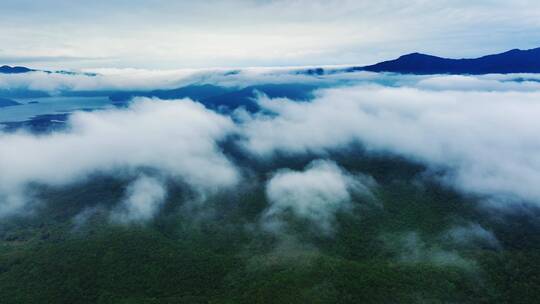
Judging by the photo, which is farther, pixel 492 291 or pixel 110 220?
pixel 110 220

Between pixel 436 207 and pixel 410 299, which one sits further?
pixel 436 207

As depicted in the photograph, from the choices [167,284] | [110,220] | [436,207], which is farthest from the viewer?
[436,207]

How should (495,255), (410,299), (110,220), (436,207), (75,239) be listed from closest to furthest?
(410,299) < (495,255) < (75,239) < (110,220) < (436,207)

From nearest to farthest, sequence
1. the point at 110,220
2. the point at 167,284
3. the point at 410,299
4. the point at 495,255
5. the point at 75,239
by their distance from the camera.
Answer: the point at 410,299, the point at 167,284, the point at 495,255, the point at 75,239, the point at 110,220

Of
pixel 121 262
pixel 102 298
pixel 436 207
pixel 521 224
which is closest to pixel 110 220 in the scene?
pixel 121 262

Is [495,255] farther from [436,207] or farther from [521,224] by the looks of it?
[436,207]

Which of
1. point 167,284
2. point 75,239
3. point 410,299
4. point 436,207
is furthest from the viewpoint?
point 436,207

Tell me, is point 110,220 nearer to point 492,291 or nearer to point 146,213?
point 146,213

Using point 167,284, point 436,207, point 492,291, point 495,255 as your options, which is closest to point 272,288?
point 167,284
